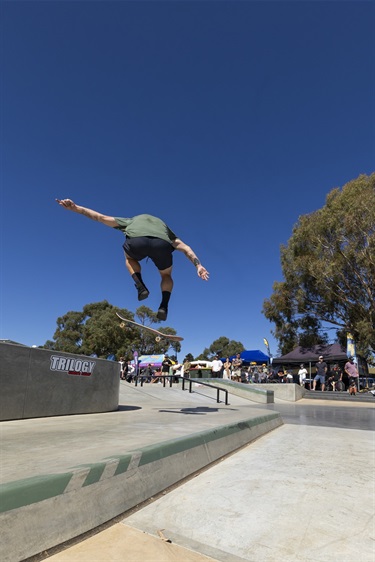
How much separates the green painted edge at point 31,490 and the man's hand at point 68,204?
12.9ft

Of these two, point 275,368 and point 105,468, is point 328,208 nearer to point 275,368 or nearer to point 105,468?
point 275,368

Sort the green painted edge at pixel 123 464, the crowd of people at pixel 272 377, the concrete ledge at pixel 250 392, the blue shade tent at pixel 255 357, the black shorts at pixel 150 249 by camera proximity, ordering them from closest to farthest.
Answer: the green painted edge at pixel 123 464
the black shorts at pixel 150 249
the concrete ledge at pixel 250 392
the crowd of people at pixel 272 377
the blue shade tent at pixel 255 357

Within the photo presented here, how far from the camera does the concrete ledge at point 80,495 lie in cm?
174

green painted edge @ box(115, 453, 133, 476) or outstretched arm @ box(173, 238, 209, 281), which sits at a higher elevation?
outstretched arm @ box(173, 238, 209, 281)

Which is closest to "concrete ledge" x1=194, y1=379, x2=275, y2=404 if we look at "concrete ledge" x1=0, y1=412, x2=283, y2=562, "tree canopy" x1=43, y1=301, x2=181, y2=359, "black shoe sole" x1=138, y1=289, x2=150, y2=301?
"black shoe sole" x1=138, y1=289, x2=150, y2=301

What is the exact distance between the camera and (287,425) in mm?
7516

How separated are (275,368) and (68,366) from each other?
23.2 meters

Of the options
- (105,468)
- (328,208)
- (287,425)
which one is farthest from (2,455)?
(328,208)

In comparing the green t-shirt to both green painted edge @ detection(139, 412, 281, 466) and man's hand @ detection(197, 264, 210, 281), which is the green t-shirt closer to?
man's hand @ detection(197, 264, 210, 281)

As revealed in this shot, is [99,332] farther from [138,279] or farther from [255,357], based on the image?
[138,279]

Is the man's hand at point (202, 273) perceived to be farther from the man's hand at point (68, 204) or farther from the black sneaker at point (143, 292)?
the man's hand at point (68, 204)

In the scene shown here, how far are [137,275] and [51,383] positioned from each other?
3.09 metres

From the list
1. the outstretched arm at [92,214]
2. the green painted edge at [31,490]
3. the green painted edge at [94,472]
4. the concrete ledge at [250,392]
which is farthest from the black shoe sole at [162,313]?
the concrete ledge at [250,392]

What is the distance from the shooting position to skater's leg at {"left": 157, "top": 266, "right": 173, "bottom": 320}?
514cm
